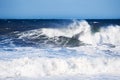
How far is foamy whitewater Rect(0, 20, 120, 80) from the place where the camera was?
24.8 feet

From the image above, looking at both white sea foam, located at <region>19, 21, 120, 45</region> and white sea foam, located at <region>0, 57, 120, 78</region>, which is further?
white sea foam, located at <region>19, 21, 120, 45</region>

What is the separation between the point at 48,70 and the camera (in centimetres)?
785

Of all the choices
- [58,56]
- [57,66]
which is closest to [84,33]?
[58,56]

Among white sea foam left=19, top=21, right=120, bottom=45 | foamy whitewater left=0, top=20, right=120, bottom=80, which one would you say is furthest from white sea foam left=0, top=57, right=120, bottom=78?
white sea foam left=19, top=21, right=120, bottom=45

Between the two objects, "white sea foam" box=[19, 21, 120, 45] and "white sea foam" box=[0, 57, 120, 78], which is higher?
"white sea foam" box=[19, 21, 120, 45]

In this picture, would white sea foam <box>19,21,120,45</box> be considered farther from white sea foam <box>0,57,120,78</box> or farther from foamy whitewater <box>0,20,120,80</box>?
white sea foam <box>0,57,120,78</box>

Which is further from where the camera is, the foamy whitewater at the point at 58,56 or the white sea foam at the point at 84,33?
the white sea foam at the point at 84,33

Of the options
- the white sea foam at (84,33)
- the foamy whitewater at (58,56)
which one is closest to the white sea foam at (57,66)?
the foamy whitewater at (58,56)

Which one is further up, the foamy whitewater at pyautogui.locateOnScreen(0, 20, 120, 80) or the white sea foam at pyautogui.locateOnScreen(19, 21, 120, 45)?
the white sea foam at pyautogui.locateOnScreen(19, 21, 120, 45)

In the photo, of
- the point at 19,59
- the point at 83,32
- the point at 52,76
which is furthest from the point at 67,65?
the point at 83,32

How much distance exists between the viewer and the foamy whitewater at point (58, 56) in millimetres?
7557

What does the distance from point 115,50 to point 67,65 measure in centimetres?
330

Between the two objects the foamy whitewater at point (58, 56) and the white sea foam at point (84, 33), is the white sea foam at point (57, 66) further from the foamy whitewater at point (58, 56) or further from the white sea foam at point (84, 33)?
the white sea foam at point (84, 33)

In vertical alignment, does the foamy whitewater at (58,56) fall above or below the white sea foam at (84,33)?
below
